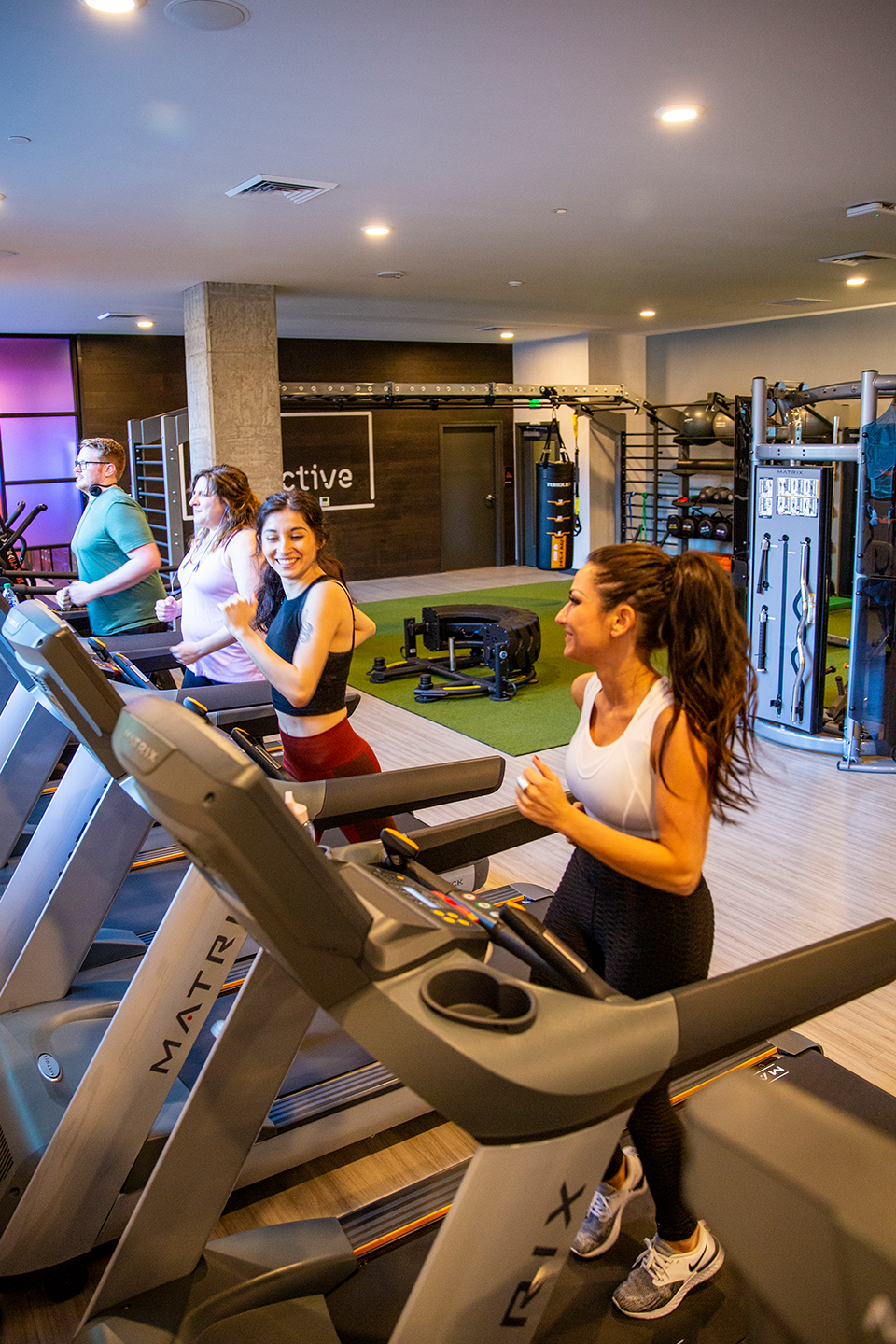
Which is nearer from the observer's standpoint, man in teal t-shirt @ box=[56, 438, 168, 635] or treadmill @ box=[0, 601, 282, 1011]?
treadmill @ box=[0, 601, 282, 1011]

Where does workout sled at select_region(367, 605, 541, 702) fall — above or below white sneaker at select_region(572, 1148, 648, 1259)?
above

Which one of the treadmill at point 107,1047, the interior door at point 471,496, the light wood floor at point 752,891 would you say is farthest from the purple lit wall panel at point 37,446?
the treadmill at point 107,1047

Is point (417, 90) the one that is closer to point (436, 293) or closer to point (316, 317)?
point (436, 293)

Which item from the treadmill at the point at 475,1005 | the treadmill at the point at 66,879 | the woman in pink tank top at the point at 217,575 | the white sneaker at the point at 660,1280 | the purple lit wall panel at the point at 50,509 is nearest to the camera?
the treadmill at the point at 475,1005

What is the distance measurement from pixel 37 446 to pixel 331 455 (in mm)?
3314

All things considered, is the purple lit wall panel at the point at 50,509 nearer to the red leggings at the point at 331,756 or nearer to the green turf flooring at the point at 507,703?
the green turf flooring at the point at 507,703

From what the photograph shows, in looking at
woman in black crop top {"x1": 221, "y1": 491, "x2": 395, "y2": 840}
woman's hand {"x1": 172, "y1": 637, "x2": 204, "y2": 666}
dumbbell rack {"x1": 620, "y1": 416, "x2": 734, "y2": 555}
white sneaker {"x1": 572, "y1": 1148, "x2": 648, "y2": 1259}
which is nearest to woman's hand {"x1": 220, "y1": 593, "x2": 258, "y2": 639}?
woman in black crop top {"x1": 221, "y1": 491, "x2": 395, "y2": 840}

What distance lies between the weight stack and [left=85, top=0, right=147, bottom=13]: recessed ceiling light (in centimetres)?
844

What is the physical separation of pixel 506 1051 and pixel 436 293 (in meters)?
8.14

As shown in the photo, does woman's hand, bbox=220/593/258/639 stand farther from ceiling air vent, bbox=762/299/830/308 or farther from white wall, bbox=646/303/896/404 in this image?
white wall, bbox=646/303/896/404

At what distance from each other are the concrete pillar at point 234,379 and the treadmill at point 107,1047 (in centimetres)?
558

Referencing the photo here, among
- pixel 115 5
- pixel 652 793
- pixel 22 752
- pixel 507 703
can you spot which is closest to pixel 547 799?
pixel 652 793

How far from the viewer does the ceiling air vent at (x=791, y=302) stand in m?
9.52

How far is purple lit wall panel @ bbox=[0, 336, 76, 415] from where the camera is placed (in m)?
10.7
